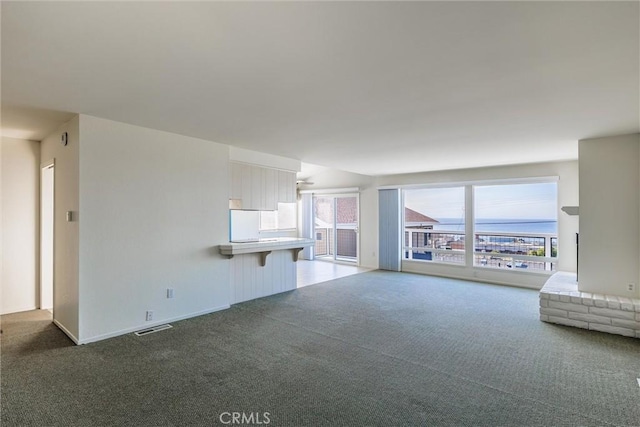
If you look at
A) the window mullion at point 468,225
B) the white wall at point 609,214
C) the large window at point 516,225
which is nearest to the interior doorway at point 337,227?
the window mullion at point 468,225

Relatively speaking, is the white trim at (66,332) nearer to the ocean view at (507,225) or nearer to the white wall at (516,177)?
the white wall at (516,177)

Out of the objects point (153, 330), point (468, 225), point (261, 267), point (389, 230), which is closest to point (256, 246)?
point (261, 267)

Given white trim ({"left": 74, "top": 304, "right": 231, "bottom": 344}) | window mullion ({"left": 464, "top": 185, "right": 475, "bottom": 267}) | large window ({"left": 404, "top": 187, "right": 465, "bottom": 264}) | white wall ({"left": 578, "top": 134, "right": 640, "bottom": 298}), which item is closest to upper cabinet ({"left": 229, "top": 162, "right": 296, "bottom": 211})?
white trim ({"left": 74, "top": 304, "right": 231, "bottom": 344})

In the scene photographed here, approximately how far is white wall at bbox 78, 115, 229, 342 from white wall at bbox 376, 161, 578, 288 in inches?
186

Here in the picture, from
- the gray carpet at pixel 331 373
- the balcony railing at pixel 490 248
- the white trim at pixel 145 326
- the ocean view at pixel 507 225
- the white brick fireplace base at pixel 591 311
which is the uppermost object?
the ocean view at pixel 507 225

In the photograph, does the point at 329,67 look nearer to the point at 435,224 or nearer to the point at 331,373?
the point at 331,373

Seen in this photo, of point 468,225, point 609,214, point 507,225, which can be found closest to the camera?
point 609,214

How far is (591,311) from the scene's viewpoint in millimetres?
3902

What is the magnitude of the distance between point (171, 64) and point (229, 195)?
285 cm

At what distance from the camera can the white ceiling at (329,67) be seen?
1.69 m

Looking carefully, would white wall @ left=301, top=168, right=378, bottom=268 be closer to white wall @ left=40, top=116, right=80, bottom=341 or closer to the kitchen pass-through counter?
the kitchen pass-through counter

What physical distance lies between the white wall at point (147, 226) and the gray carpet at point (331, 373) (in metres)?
0.35

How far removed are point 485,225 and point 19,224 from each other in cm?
806

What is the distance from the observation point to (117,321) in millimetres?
3674
